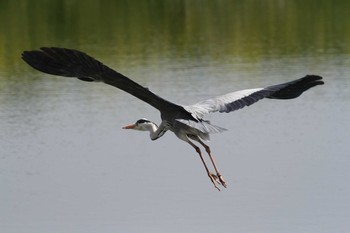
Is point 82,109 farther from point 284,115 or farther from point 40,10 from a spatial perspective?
point 40,10

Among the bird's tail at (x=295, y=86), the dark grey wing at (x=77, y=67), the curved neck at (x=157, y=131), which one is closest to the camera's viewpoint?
the dark grey wing at (x=77, y=67)

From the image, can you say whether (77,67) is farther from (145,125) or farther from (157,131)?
(145,125)

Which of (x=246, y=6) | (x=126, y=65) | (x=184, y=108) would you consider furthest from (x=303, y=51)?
(x=184, y=108)

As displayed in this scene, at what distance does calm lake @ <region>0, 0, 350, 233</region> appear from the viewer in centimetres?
1898

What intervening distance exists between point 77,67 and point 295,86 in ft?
7.75

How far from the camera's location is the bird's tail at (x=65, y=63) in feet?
37.6

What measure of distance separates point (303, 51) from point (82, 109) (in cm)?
1033

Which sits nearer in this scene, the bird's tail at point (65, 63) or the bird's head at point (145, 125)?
the bird's tail at point (65, 63)

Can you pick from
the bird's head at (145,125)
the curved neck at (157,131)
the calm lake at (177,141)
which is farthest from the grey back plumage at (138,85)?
the calm lake at (177,141)

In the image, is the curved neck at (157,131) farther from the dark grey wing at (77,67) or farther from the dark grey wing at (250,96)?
the dark grey wing at (77,67)

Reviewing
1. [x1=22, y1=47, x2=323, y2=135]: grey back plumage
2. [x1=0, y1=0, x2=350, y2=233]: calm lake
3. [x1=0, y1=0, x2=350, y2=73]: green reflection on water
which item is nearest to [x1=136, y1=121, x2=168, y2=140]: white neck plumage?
[x1=22, y1=47, x2=323, y2=135]: grey back plumage

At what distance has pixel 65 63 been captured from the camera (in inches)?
460

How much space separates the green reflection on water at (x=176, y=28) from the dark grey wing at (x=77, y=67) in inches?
843

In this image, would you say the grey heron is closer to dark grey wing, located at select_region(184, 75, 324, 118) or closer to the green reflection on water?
dark grey wing, located at select_region(184, 75, 324, 118)
